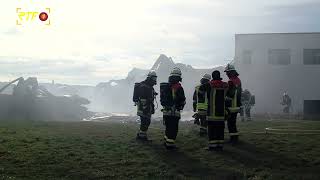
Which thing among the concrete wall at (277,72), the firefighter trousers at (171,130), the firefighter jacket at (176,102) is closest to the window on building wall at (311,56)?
the concrete wall at (277,72)

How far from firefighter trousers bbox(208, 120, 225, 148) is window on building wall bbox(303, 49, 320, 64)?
119 ft

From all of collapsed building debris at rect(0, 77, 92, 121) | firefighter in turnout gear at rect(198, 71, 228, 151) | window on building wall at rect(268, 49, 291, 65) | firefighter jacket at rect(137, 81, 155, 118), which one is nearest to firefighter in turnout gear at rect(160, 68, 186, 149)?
firefighter in turnout gear at rect(198, 71, 228, 151)

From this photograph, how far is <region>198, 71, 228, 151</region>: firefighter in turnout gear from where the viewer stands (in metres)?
12.3

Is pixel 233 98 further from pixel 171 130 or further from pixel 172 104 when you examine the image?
pixel 171 130

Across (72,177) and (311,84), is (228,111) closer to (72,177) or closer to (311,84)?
(72,177)

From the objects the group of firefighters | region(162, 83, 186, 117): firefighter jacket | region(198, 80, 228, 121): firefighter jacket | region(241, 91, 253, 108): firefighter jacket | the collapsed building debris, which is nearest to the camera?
the group of firefighters

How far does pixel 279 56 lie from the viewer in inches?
1843

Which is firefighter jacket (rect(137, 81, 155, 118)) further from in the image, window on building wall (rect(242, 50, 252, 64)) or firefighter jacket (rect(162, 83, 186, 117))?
window on building wall (rect(242, 50, 252, 64))

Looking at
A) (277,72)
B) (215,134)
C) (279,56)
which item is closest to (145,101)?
(215,134)

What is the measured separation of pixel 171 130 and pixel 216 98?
1.55 meters

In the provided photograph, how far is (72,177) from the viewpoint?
9.55 metres

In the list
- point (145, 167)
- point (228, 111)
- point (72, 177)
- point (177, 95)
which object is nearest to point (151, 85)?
point (177, 95)

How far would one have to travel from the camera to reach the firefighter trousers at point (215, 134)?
40.2 ft

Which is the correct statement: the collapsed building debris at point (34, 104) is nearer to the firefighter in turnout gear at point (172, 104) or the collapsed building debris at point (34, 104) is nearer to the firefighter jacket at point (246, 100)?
the firefighter jacket at point (246, 100)
